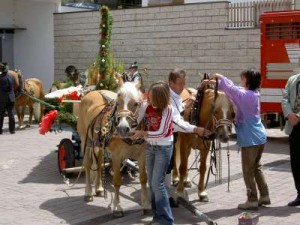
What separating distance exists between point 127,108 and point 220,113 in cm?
126

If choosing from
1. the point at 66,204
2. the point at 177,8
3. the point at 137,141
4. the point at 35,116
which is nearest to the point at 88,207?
the point at 66,204

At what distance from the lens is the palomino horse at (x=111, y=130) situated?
6.86m

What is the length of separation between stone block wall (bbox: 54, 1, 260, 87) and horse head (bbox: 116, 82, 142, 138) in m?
12.2

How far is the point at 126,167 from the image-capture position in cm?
1012

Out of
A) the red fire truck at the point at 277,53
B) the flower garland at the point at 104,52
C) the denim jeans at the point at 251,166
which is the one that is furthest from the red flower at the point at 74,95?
the red fire truck at the point at 277,53

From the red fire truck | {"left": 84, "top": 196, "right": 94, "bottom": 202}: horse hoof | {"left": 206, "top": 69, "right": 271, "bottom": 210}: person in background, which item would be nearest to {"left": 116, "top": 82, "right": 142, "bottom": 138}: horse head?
{"left": 206, "top": 69, "right": 271, "bottom": 210}: person in background

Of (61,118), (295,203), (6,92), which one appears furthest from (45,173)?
(6,92)

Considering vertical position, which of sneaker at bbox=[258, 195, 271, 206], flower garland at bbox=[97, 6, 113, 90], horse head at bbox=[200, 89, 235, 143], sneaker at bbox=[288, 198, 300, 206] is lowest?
sneaker at bbox=[288, 198, 300, 206]

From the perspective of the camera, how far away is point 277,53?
46.9ft

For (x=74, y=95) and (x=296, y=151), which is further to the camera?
(x=74, y=95)

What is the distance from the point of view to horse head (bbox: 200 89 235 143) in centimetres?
699

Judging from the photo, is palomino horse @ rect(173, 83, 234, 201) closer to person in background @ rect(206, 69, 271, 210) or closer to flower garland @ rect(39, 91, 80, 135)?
person in background @ rect(206, 69, 271, 210)

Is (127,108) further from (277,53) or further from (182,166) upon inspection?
(277,53)

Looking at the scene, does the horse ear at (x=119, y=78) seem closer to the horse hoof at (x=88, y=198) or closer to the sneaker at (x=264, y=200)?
the horse hoof at (x=88, y=198)
